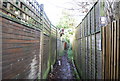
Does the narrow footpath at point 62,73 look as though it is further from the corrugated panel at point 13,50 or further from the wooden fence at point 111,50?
the wooden fence at point 111,50

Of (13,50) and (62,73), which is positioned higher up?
(13,50)

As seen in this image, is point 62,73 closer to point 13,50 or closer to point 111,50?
point 111,50

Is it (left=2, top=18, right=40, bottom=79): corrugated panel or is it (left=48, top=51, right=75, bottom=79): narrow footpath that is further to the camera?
(left=48, top=51, right=75, bottom=79): narrow footpath

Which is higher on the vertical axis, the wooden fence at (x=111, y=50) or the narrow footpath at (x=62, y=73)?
the wooden fence at (x=111, y=50)

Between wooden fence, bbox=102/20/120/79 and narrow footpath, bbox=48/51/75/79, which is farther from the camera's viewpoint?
narrow footpath, bbox=48/51/75/79

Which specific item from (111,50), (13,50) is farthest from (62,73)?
(13,50)

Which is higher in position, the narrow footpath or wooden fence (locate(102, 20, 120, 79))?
wooden fence (locate(102, 20, 120, 79))

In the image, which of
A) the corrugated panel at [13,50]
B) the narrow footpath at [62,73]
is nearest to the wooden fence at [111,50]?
the corrugated panel at [13,50]

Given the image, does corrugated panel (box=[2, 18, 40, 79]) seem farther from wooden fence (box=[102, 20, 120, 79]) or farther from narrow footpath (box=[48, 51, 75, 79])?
narrow footpath (box=[48, 51, 75, 79])

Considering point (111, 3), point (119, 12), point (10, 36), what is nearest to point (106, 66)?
point (119, 12)

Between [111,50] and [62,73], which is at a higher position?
[111,50]

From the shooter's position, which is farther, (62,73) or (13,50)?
(62,73)

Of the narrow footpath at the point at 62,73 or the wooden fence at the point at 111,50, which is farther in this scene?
the narrow footpath at the point at 62,73

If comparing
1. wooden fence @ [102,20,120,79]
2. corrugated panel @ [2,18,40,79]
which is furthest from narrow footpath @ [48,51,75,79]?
wooden fence @ [102,20,120,79]
